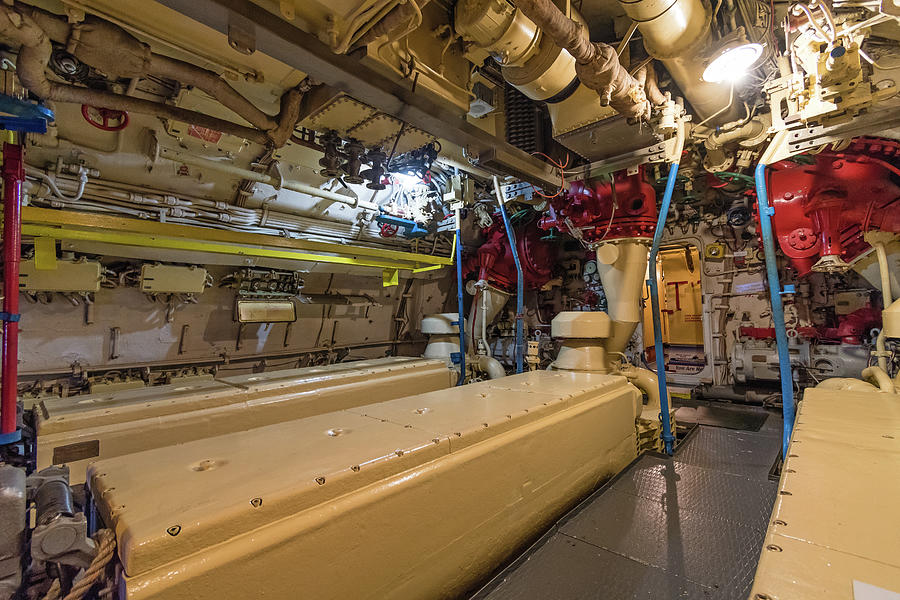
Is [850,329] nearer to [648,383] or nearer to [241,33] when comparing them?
[648,383]

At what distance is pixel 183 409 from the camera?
2264 mm

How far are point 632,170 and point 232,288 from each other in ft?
12.8

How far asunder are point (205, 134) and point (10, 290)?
4.76 ft

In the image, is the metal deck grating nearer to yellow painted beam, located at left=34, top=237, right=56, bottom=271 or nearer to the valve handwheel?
the valve handwheel

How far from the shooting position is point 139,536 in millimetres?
779

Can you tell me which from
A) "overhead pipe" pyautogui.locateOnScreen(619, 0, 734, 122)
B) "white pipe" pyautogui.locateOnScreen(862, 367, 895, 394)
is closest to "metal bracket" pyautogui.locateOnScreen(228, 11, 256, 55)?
"overhead pipe" pyautogui.locateOnScreen(619, 0, 734, 122)

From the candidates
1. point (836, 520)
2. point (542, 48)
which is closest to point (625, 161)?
point (542, 48)

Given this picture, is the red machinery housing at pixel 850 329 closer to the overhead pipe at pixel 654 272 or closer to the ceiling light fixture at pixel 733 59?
the overhead pipe at pixel 654 272

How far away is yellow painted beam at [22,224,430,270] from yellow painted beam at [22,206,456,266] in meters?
0.05

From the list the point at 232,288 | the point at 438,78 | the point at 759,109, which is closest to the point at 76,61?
the point at 438,78

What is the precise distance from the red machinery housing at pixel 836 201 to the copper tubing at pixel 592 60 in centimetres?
267

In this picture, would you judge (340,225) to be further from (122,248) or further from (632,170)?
(632,170)

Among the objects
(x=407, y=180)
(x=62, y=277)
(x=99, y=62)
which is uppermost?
(x=407, y=180)

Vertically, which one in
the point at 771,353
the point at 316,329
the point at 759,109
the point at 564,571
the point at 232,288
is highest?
the point at 759,109
